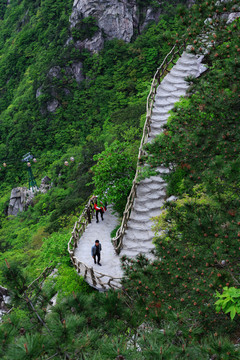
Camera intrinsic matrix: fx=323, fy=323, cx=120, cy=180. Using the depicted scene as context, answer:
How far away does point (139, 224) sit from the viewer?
10.2m

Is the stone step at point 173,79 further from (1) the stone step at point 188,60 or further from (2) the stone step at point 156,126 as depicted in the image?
(2) the stone step at point 156,126

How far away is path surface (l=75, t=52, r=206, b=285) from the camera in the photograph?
9797 millimetres

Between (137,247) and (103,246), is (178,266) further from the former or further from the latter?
(103,246)

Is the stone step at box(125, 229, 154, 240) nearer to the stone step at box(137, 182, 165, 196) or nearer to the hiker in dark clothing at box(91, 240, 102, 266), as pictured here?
the hiker in dark clothing at box(91, 240, 102, 266)

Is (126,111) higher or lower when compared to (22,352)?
lower

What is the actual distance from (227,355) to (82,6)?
36.3 m

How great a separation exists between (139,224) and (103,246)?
1535mm

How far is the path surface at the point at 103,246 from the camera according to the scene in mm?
9695

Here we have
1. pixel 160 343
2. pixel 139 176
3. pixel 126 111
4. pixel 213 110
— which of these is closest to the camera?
pixel 160 343

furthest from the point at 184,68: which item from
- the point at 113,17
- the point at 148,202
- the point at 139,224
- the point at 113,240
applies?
the point at 113,17

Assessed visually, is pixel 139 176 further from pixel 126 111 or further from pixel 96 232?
pixel 126 111

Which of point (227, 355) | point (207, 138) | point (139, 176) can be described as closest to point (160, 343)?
point (227, 355)

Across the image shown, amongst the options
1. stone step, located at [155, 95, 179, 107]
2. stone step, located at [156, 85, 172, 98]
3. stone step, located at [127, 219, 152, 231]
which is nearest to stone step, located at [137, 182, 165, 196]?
stone step, located at [127, 219, 152, 231]

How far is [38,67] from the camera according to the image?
123 ft
